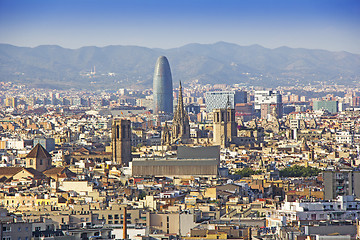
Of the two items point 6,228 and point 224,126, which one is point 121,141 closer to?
point 224,126

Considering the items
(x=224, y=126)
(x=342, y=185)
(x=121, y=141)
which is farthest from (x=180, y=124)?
(x=342, y=185)

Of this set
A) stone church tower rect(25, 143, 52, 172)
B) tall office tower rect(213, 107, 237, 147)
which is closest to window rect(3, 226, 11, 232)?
stone church tower rect(25, 143, 52, 172)

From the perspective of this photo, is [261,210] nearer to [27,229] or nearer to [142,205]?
[142,205]

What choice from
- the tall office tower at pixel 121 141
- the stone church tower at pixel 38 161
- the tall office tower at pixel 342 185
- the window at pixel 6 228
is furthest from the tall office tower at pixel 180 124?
the window at pixel 6 228

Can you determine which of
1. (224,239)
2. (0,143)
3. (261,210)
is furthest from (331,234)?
(0,143)

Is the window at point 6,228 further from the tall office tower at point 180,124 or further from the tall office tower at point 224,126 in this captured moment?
the tall office tower at point 180,124

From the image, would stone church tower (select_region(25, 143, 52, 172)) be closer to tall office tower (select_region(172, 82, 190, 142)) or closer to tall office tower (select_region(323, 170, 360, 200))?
tall office tower (select_region(172, 82, 190, 142))
